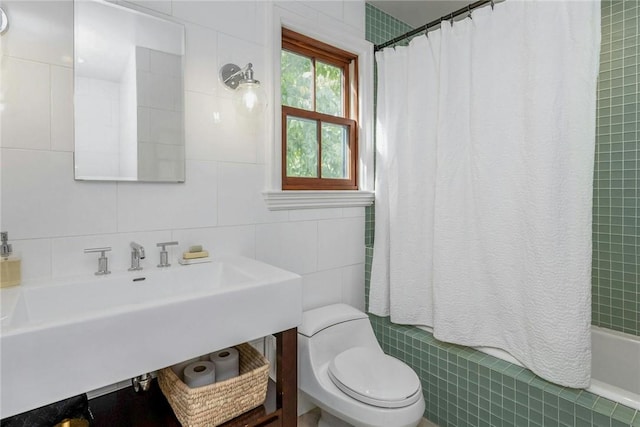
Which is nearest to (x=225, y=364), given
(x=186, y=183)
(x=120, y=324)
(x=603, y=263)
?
(x=120, y=324)

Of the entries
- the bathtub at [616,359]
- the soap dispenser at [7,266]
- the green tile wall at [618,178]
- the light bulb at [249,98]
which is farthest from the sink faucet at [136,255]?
the green tile wall at [618,178]

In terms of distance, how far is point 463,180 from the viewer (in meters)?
→ 1.69

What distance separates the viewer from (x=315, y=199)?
1878 millimetres

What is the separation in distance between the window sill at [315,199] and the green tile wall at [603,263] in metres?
0.14

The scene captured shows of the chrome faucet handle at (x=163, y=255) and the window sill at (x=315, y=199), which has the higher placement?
the window sill at (x=315, y=199)

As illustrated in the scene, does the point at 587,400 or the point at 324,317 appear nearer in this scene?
the point at 587,400

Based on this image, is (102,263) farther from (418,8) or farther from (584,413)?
(418,8)

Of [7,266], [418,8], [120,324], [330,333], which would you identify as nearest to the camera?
[120,324]

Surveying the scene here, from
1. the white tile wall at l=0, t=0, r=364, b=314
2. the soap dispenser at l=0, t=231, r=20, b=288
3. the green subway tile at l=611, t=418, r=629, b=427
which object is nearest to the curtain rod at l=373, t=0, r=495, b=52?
the white tile wall at l=0, t=0, r=364, b=314

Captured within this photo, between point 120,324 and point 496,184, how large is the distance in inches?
60.2

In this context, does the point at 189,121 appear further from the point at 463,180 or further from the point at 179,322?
the point at 463,180

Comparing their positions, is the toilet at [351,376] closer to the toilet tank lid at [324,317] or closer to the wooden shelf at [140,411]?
the toilet tank lid at [324,317]

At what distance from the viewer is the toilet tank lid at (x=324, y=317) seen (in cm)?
169

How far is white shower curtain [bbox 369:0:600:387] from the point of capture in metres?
1.34
